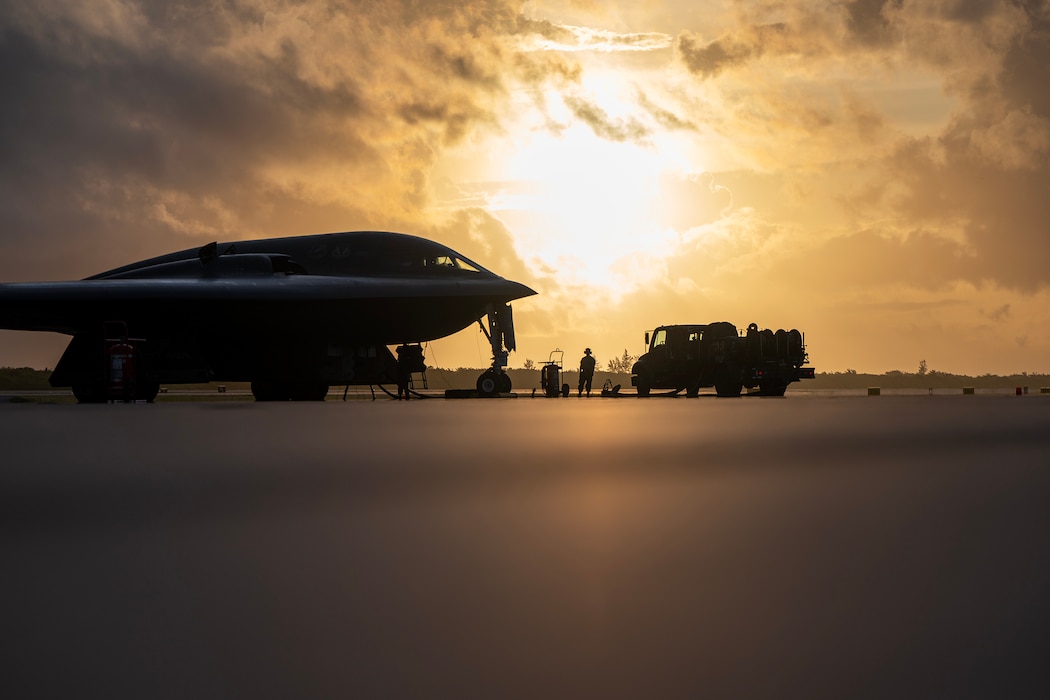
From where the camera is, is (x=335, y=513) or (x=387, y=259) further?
(x=387, y=259)

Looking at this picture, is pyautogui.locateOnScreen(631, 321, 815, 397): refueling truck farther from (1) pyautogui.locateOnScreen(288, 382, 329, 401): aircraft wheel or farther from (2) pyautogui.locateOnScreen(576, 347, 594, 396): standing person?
(1) pyautogui.locateOnScreen(288, 382, 329, 401): aircraft wheel

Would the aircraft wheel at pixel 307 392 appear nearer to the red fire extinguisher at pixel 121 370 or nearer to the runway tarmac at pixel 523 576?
the red fire extinguisher at pixel 121 370

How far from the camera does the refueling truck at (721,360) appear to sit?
36844mm

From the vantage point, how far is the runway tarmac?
11.5 feet

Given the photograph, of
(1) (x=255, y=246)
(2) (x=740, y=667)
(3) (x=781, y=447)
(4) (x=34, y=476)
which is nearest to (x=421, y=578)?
(2) (x=740, y=667)

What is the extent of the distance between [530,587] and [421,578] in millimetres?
510

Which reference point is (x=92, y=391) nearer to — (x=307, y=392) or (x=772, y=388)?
(x=307, y=392)

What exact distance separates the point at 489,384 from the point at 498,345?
5.19 feet

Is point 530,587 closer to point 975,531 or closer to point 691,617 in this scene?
point 691,617

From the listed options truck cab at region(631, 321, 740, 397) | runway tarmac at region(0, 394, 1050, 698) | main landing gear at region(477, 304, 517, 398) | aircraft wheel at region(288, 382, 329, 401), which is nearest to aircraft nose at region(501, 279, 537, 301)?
main landing gear at region(477, 304, 517, 398)

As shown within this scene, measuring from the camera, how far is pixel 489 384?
104 ft

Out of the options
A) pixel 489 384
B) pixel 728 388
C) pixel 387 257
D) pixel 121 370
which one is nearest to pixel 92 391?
pixel 121 370

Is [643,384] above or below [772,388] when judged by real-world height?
above

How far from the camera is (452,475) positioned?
9.80m
